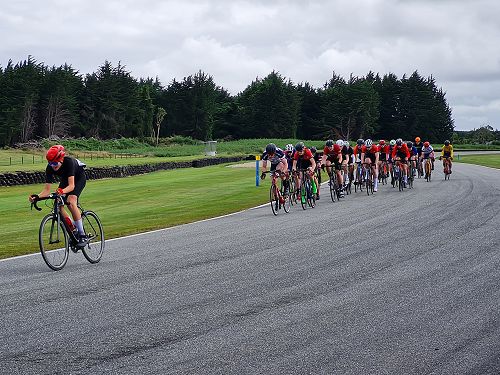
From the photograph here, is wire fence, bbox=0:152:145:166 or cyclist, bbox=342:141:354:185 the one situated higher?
cyclist, bbox=342:141:354:185

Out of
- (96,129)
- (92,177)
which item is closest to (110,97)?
(96,129)

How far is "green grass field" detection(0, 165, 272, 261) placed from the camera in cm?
1789

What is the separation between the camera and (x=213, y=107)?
424ft

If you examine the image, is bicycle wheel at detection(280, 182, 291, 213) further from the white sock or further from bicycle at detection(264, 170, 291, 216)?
the white sock

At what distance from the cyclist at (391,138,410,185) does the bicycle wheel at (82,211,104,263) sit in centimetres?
1852

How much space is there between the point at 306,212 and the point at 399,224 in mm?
4416

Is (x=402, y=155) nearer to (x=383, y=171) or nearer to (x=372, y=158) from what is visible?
(x=383, y=171)

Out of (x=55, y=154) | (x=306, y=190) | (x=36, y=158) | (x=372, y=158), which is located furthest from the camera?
(x=36, y=158)

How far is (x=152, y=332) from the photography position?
703cm

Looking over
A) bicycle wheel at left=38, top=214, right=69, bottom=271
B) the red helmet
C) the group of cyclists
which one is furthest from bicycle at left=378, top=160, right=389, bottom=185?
the red helmet

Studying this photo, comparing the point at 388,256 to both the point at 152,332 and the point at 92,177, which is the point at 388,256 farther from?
the point at 92,177

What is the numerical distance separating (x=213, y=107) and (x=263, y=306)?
401 feet

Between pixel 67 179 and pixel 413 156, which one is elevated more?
pixel 67 179

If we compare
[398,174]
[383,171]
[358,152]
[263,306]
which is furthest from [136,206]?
[263,306]
